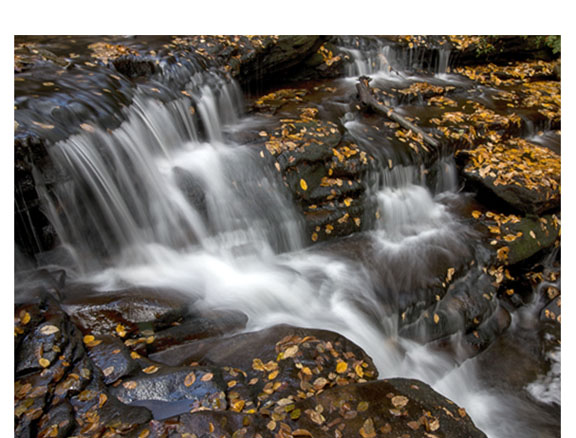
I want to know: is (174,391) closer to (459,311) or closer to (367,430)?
(367,430)

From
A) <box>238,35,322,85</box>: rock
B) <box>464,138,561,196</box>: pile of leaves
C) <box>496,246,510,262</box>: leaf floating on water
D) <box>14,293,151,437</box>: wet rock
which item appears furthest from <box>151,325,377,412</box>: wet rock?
<box>238,35,322,85</box>: rock

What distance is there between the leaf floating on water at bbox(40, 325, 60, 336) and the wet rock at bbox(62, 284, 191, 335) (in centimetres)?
35

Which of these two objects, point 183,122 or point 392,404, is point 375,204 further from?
point 392,404

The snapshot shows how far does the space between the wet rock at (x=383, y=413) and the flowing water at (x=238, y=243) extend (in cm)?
142

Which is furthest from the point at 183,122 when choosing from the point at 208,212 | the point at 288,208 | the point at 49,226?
the point at 49,226

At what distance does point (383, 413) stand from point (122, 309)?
98.7 inches

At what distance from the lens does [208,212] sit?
5.52 metres

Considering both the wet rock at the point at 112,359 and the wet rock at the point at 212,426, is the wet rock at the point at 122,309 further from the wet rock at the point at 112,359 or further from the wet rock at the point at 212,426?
the wet rock at the point at 212,426

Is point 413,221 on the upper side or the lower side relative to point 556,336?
upper

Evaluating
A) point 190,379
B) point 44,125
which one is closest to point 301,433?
point 190,379

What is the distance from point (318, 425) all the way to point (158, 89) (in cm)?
581

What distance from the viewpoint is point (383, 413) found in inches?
108

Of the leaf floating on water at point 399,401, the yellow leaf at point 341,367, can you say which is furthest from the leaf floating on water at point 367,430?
the yellow leaf at point 341,367

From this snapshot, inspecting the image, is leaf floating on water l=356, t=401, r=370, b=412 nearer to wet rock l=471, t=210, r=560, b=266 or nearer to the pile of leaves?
wet rock l=471, t=210, r=560, b=266
